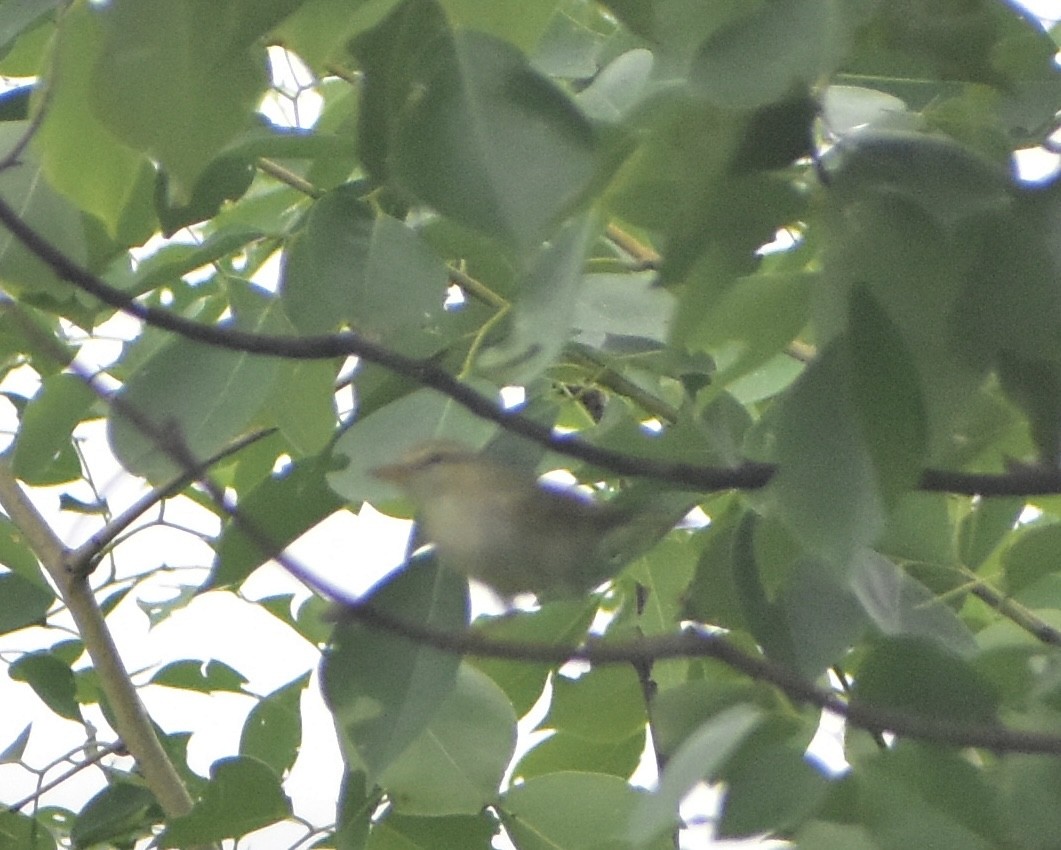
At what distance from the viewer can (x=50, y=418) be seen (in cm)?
93

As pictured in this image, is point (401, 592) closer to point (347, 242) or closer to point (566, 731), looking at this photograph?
point (347, 242)

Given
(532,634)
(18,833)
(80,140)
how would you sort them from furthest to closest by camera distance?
(18,833)
(532,634)
(80,140)

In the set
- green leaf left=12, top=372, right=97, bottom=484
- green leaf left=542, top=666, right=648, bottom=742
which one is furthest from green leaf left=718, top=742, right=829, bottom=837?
green leaf left=12, top=372, right=97, bottom=484

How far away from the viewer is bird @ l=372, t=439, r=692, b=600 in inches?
27.0

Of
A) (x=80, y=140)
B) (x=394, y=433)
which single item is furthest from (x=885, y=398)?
(x=80, y=140)

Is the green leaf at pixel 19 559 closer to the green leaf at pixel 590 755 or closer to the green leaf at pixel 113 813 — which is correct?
the green leaf at pixel 113 813

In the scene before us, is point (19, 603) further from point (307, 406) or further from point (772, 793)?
point (772, 793)

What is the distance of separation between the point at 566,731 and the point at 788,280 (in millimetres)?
447

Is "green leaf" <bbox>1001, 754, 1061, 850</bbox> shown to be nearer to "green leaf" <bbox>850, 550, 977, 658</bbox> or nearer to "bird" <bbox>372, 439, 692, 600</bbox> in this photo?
"green leaf" <bbox>850, 550, 977, 658</bbox>

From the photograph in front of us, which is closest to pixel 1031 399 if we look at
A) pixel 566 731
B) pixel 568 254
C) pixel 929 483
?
pixel 929 483

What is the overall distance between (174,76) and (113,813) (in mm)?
769

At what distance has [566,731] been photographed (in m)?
0.96

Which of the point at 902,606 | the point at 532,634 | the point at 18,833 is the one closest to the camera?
the point at 902,606

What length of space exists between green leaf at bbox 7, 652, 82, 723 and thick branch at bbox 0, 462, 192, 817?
0.11m
